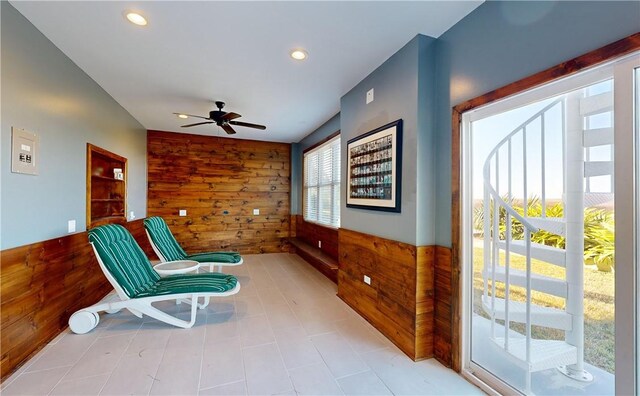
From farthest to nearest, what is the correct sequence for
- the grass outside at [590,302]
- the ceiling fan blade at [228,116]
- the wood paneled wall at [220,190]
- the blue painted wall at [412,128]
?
the wood paneled wall at [220,190], the ceiling fan blade at [228,116], the blue painted wall at [412,128], the grass outside at [590,302]

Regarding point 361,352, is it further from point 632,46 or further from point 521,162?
point 632,46

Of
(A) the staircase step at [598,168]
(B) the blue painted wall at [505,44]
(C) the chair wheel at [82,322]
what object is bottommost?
(C) the chair wheel at [82,322]

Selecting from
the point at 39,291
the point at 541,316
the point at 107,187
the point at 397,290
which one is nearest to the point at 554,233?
the point at 541,316

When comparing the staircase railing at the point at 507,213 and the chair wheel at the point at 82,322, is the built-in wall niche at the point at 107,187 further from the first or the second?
the staircase railing at the point at 507,213

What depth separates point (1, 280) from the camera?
1.78 metres

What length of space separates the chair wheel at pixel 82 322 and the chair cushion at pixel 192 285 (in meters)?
0.45

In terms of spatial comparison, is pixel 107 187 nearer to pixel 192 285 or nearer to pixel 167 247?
pixel 167 247

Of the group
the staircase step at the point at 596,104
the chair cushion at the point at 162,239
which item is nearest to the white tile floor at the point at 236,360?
the chair cushion at the point at 162,239

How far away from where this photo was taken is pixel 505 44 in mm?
1705

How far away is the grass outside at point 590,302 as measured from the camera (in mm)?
1523

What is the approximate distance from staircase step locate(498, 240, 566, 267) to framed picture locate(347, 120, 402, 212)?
915 mm

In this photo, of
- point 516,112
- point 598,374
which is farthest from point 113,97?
point 598,374

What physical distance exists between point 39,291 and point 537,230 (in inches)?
153

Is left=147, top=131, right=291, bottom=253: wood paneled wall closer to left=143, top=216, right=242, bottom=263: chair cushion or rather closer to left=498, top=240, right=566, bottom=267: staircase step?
left=143, top=216, right=242, bottom=263: chair cushion
